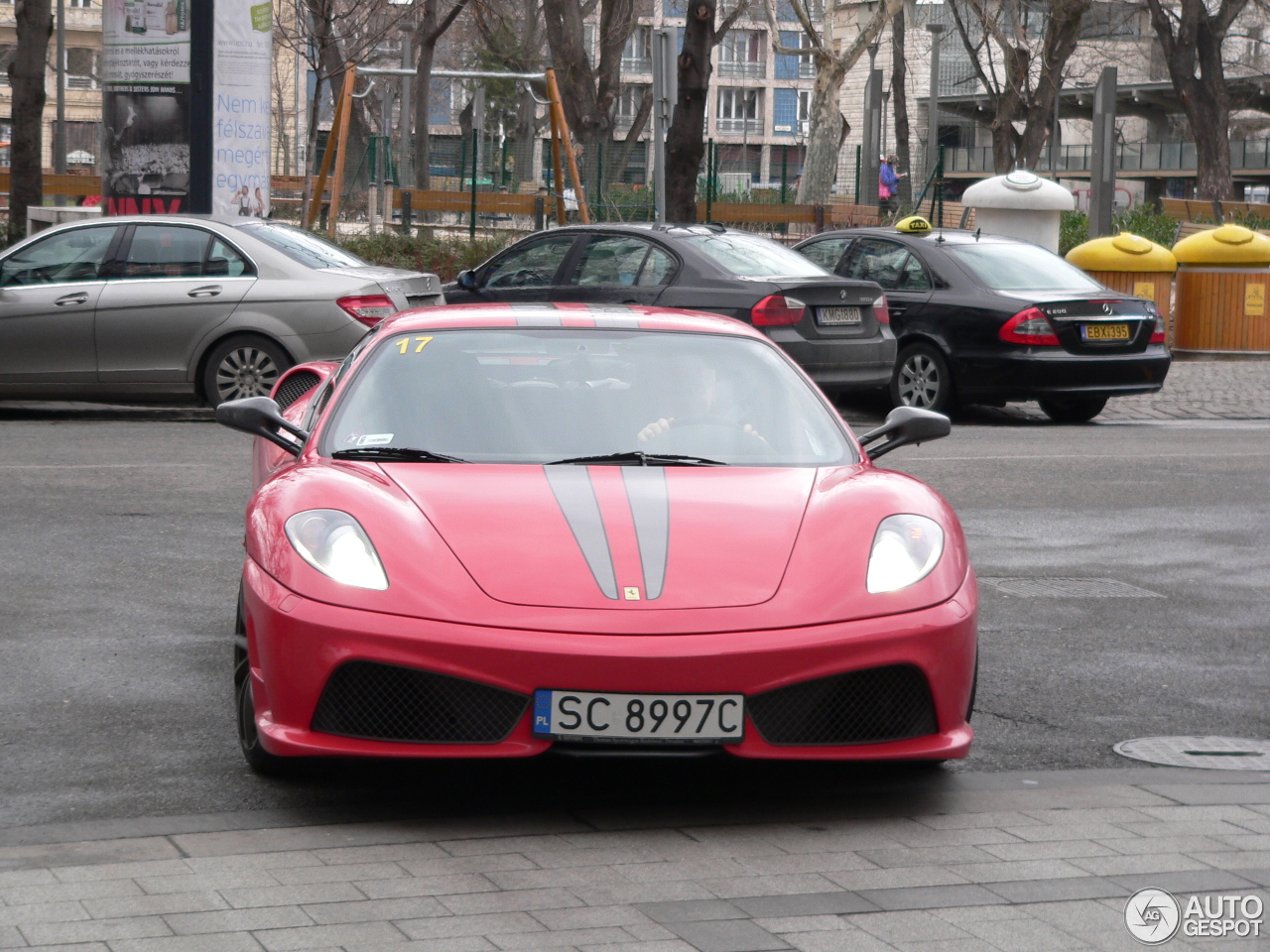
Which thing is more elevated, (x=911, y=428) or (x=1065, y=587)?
(x=911, y=428)

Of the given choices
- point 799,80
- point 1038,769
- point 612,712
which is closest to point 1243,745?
point 1038,769

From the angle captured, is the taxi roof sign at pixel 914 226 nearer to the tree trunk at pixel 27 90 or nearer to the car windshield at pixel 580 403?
the tree trunk at pixel 27 90

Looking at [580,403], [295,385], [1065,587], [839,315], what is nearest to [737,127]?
[839,315]

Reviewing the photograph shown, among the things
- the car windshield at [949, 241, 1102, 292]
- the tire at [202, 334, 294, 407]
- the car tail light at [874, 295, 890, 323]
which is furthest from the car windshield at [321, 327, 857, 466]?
the car windshield at [949, 241, 1102, 292]

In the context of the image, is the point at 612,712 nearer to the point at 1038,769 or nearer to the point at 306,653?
the point at 306,653

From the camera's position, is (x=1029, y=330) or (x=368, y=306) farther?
(x=1029, y=330)

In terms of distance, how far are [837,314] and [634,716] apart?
9.60 meters

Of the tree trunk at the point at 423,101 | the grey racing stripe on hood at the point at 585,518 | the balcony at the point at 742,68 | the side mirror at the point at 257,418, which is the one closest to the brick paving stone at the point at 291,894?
the grey racing stripe on hood at the point at 585,518

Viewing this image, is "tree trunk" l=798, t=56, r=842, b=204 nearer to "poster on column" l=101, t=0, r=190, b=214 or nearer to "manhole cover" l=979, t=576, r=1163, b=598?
"poster on column" l=101, t=0, r=190, b=214

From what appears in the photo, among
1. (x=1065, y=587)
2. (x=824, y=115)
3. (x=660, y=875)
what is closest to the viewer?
(x=660, y=875)

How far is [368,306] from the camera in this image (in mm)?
13125

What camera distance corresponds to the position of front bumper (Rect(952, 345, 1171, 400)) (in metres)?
14.4

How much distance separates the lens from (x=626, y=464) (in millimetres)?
5195

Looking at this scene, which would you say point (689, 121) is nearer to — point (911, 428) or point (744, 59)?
point (911, 428)
